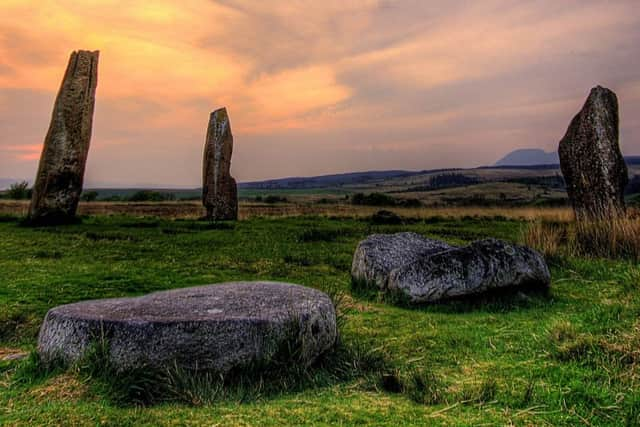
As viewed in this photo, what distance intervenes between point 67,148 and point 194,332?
49.7 ft

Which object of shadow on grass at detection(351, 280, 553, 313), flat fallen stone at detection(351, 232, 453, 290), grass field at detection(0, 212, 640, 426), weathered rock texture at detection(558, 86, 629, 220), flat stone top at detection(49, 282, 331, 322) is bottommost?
shadow on grass at detection(351, 280, 553, 313)

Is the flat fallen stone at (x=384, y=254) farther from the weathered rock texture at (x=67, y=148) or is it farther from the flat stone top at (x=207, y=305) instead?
the weathered rock texture at (x=67, y=148)

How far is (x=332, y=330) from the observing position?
5.95 meters

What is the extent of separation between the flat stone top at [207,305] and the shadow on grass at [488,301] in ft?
9.97

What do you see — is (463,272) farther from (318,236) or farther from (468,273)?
(318,236)

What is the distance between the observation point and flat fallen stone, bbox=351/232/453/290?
32.7 feet

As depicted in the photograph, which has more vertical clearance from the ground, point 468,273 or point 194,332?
point 194,332

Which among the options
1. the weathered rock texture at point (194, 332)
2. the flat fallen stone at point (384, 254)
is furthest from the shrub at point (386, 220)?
the weathered rock texture at point (194, 332)

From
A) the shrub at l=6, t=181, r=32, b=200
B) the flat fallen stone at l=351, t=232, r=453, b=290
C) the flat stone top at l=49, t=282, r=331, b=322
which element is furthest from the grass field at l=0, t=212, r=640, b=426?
the shrub at l=6, t=181, r=32, b=200

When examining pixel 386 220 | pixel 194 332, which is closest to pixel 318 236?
pixel 386 220

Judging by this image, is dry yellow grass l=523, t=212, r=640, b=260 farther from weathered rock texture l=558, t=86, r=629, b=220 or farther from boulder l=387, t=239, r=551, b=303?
boulder l=387, t=239, r=551, b=303

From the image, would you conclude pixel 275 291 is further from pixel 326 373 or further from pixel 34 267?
pixel 34 267

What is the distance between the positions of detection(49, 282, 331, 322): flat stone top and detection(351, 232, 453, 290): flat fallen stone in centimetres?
362

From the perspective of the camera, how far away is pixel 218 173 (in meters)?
23.5
